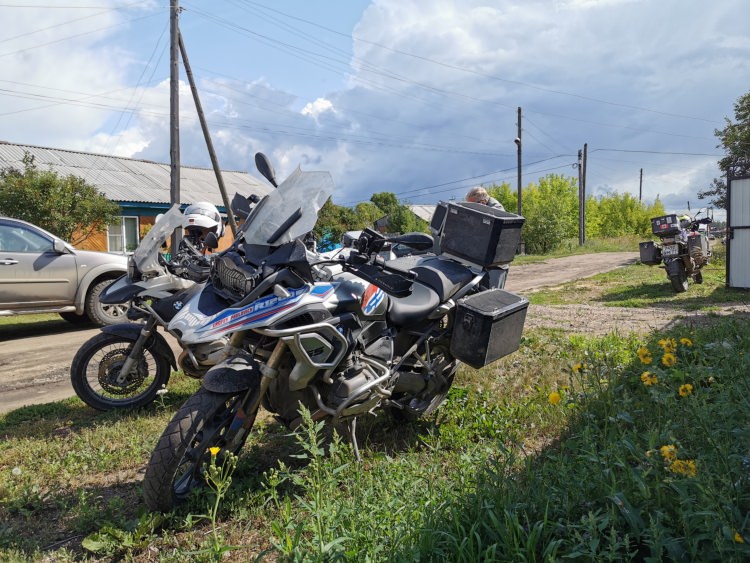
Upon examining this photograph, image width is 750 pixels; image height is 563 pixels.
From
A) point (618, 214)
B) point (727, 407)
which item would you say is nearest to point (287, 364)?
point (727, 407)

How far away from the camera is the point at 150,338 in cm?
483

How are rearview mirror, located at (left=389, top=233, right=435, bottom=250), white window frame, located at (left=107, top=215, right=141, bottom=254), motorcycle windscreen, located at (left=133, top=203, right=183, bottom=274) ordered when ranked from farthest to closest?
white window frame, located at (left=107, top=215, right=141, bottom=254)
motorcycle windscreen, located at (left=133, top=203, right=183, bottom=274)
rearview mirror, located at (left=389, top=233, right=435, bottom=250)

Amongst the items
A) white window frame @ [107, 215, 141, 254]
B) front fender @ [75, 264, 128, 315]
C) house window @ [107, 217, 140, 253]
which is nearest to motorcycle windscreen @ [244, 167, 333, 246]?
front fender @ [75, 264, 128, 315]

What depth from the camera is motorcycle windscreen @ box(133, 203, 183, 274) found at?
5105mm

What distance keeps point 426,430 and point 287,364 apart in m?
1.45

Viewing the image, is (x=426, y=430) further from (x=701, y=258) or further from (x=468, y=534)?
(x=701, y=258)

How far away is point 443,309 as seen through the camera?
3803 millimetres

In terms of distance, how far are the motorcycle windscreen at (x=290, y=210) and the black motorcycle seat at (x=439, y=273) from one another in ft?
2.51

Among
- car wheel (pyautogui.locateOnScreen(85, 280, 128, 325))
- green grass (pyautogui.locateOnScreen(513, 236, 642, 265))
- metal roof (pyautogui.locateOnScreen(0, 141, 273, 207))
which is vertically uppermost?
metal roof (pyautogui.locateOnScreen(0, 141, 273, 207))

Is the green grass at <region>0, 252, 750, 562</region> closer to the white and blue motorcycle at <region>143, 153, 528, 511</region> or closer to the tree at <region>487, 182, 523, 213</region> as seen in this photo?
the white and blue motorcycle at <region>143, 153, 528, 511</region>

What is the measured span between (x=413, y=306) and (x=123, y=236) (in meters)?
22.5

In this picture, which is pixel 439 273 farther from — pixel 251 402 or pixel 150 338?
pixel 150 338

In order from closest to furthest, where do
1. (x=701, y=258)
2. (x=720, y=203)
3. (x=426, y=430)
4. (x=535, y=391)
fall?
(x=426, y=430) → (x=535, y=391) → (x=701, y=258) → (x=720, y=203)

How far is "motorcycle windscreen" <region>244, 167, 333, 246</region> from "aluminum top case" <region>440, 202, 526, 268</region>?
4.35 ft
